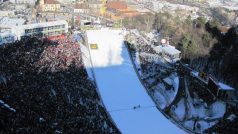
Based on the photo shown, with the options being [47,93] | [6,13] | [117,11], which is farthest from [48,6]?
[47,93]

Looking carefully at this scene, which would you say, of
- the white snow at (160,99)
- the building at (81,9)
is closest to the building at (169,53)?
the white snow at (160,99)

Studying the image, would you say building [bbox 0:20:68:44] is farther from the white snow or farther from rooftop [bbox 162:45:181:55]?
the white snow

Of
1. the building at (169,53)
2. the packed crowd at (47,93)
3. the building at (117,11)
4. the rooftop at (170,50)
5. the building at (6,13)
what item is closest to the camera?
the packed crowd at (47,93)

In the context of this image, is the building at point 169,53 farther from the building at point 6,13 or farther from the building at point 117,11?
the building at point 6,13

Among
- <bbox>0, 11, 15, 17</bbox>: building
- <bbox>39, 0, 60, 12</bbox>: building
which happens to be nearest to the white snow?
<bbox>0, 11, 15, 17</bbox>: building

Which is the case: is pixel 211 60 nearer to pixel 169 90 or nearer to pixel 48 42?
pixel 169 90

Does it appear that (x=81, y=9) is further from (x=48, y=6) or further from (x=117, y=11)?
(x=117, y=11)
